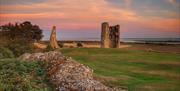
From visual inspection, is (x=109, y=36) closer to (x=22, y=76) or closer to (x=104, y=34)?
(x=104, y=34)

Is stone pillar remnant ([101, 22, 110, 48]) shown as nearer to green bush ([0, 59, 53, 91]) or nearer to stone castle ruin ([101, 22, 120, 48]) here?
stone castle ruin ([101, 22, 120, 48])

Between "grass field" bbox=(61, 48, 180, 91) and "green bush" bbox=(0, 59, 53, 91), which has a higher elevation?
"green bush" bbox=(0, 59, 53, 91)

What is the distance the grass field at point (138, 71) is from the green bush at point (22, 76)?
200cm

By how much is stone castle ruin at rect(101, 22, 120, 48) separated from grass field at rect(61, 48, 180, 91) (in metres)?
9.55

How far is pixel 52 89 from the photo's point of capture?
1234 centimetres

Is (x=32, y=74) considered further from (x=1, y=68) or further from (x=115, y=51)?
(x=115, y=51)

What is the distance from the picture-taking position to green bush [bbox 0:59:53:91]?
38.8 feet

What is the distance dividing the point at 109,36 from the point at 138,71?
15131 mm

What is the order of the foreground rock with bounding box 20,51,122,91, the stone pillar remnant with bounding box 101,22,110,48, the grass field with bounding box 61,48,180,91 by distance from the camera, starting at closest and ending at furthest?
the foreground rock with bounding box 20,51,122,91 < the grass field with bounding box 61,48,180,91 < the stone pillar remnant with bounding box 101,22,110,48

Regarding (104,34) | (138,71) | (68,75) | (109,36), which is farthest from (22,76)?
(109,36)

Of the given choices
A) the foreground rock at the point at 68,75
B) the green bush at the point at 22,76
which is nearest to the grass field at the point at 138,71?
the foreground rock at the point at 68,75

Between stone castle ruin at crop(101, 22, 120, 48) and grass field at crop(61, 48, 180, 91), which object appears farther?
stone castle ruin at crop(101, 22, 120, 48)

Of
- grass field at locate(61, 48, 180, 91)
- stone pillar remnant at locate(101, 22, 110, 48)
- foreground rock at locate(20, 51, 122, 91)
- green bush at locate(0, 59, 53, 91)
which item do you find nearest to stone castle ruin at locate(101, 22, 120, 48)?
stone pillar remnant at locate(101, 22, 110, 48)

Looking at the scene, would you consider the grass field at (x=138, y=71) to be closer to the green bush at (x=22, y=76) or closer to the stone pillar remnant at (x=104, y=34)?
the green bush at (x=22, y=76)
